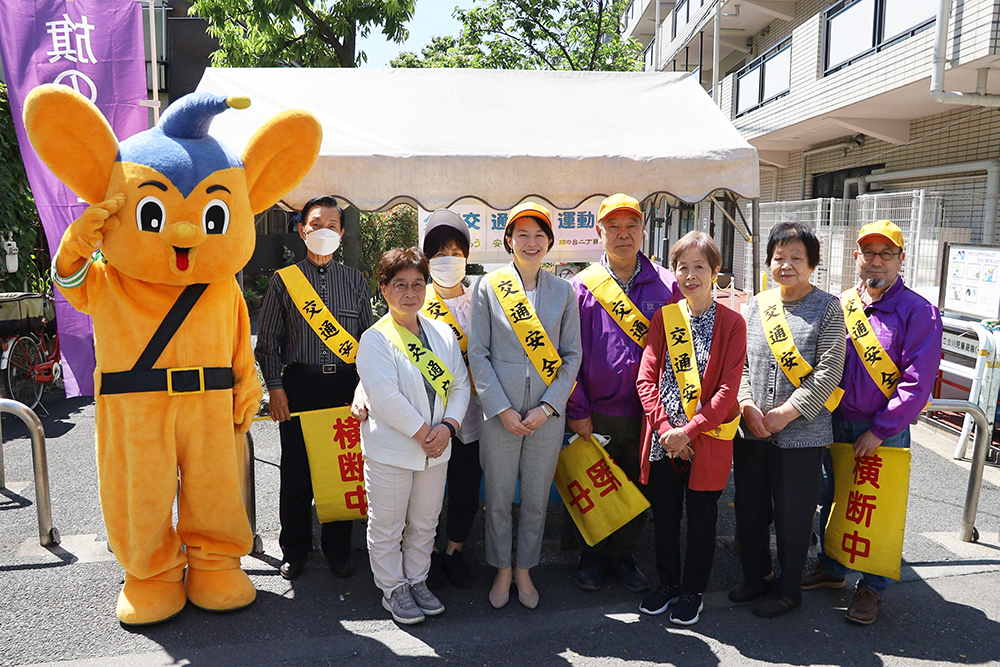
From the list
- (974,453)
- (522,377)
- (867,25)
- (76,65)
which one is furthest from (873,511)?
(867,25)

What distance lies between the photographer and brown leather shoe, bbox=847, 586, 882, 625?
11.0ft

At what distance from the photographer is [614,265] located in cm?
367

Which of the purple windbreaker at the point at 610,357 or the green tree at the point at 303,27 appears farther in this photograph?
the green tree at the point at 303,27

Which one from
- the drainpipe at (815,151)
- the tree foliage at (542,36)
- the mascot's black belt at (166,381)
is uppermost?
the tree foliage at (542,36)

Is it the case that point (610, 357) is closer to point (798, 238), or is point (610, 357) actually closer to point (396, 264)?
point (798, 238)

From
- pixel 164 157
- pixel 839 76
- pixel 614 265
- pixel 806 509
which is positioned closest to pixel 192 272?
pixel 164 157

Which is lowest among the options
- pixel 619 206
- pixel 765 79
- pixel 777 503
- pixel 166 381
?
pixel 777 503

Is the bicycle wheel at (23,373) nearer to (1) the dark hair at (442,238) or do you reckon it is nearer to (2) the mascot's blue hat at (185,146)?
(2) the mascot's blue hat at (185,146)

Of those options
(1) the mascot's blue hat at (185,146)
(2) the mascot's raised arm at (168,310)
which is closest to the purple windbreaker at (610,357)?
(2) the mascot's raised arm at (168,310)

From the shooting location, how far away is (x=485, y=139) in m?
5.04

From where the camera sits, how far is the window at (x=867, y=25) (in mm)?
9211

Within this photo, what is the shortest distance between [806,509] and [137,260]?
319cm

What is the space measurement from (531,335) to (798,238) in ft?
4.27

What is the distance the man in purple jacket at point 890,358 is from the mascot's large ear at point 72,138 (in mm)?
3480
